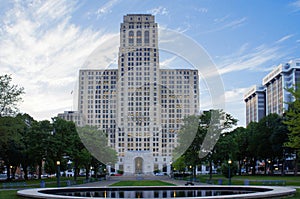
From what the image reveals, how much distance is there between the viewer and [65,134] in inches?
2274

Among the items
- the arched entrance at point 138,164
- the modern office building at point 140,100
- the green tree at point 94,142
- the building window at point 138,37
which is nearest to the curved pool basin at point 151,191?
the green tree at point 94,142

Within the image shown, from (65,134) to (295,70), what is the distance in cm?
14271

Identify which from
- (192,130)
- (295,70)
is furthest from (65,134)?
(295,70)

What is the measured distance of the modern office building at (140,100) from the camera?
451 feet

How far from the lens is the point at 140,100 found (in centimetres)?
14400

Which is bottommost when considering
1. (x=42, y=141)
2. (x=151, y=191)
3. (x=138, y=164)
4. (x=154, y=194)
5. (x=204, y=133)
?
(x=138, y=164)

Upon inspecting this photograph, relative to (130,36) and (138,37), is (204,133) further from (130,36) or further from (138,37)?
(138,37)

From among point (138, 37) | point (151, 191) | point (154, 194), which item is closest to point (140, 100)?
point (138, 37)

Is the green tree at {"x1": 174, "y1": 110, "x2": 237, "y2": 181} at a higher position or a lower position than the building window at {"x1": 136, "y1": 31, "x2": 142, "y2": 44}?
lower

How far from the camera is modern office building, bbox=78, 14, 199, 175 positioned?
137500mm

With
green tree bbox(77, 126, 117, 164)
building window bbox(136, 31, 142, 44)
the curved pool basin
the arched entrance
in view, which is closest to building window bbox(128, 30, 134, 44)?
building window bbox(136, 31, 142, 44)

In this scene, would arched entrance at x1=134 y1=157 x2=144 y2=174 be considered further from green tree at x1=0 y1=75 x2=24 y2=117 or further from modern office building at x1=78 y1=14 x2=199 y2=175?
green tree at x1=0 y1=75 x2=24 y2=117

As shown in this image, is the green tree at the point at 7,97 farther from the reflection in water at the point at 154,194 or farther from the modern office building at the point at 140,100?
the modern office building at the point at 140,100

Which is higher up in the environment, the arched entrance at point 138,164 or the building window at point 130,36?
the building window at point 130,36
